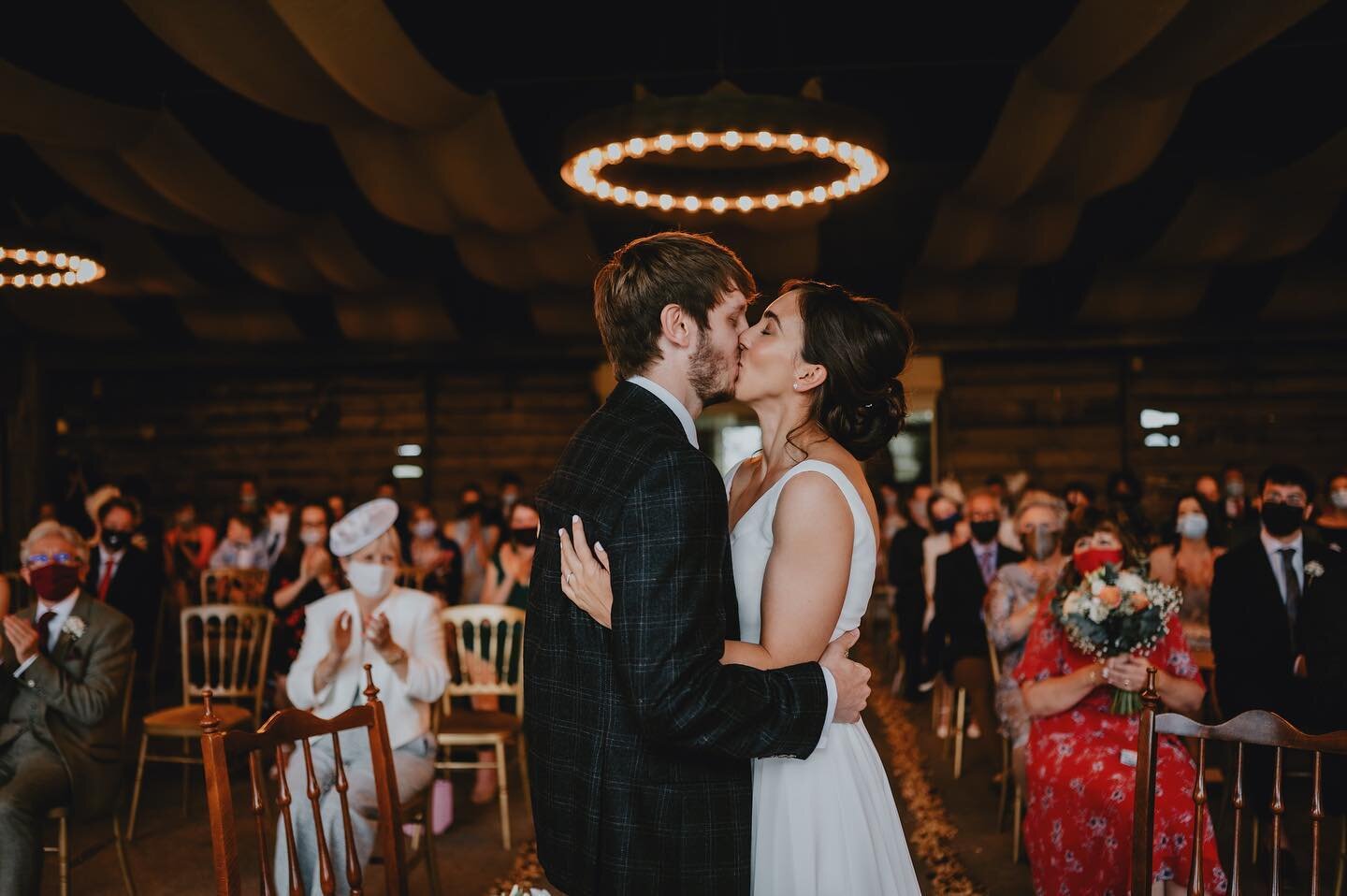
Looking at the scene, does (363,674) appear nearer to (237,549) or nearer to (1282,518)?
(1282,518)

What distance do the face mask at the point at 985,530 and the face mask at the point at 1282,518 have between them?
1.95m

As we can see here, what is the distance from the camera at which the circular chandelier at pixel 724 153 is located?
16.2ft

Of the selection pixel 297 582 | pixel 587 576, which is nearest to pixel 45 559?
pixel 297 582

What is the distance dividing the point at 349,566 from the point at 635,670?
2.93 m

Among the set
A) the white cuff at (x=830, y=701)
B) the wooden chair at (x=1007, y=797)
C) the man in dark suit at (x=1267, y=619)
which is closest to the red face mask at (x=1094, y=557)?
the man in dark suit at (x=1267, y=619)

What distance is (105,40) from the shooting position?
8406mm

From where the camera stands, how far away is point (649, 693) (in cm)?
175

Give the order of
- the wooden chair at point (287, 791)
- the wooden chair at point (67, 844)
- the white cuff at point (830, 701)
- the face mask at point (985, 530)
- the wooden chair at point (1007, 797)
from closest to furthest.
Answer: the white cuff at point (830, 701)
the wooden chair at point (287, 791)
the wooden chair at point (67, 844)
the wooden chair at point (1007, 797)
the face mask at point (985, 530)

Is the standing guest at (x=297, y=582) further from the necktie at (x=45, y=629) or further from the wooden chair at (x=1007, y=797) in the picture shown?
the wooden chair at (x=1007, y=797)

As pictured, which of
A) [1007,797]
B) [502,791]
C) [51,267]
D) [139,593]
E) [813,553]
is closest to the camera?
[813,553]

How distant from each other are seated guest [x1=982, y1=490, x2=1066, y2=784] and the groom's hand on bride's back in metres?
2.83

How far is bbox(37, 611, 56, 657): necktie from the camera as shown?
13.5 ft

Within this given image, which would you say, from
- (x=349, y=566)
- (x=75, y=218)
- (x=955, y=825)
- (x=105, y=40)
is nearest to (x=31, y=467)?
(x=75, y=218)

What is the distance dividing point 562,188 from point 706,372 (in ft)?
27.3
